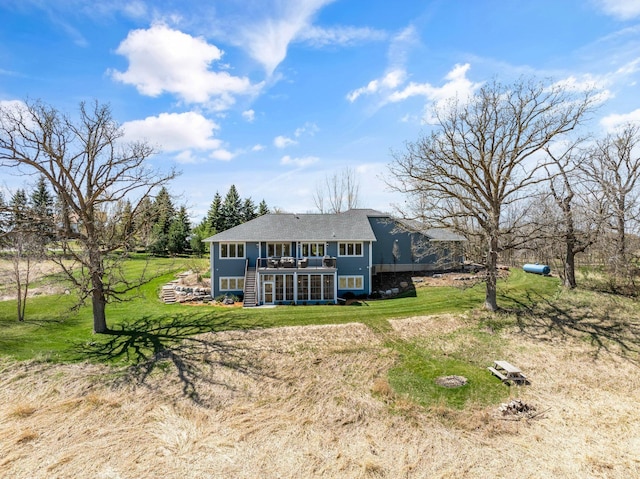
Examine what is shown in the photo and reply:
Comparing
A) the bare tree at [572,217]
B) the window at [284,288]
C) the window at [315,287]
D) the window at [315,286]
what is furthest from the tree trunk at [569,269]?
the window at [284,288]

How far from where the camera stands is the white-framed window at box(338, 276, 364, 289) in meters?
25.1

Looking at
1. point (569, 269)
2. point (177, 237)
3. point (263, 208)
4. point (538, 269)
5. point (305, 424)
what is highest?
point (263, 208)

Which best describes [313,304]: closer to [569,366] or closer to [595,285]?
[569,366]

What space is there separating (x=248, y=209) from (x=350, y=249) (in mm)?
34797

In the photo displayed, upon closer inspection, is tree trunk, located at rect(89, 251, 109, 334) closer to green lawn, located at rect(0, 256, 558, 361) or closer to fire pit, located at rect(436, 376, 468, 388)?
green lawn, located at rect(0, 256, 558, 361)

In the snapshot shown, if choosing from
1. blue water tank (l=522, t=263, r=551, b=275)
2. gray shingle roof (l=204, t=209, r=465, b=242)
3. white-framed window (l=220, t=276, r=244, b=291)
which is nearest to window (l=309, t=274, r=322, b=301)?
gray shingle roof (l=204, t=209, r=465, b=242)

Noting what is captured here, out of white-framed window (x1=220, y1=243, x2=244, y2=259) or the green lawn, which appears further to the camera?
white-framed window (x1=220, y1=243, x2=244, y2=259)

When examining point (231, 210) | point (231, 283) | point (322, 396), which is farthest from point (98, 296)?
point (231, 210)

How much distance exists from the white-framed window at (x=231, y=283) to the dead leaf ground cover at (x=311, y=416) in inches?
365

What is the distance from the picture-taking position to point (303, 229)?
85.4 ft

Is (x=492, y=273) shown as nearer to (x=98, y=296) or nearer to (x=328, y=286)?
(x=328, y=286)

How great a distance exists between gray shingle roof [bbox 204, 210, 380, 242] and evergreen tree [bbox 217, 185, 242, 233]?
2572 cm

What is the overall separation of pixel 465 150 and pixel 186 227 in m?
43.5

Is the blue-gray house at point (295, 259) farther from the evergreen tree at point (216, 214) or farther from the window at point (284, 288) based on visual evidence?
the evergreen tree at point (216, 214)
